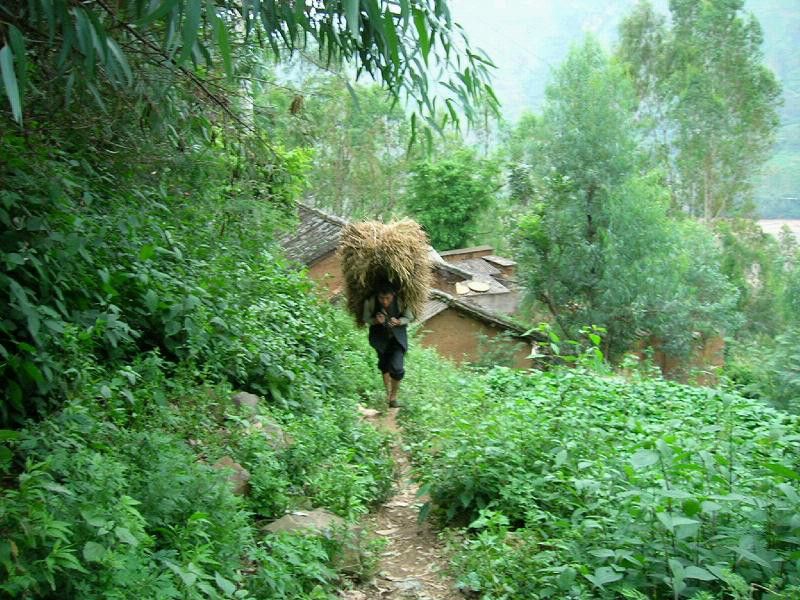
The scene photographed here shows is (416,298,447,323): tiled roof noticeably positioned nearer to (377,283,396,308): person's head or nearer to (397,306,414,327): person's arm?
(397,306,414,327): person's arm

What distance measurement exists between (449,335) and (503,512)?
14742 mm

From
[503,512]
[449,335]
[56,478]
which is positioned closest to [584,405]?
[503,512]

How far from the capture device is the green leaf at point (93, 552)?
3.11m

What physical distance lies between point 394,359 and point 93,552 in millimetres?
5367

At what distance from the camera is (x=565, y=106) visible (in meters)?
23.4

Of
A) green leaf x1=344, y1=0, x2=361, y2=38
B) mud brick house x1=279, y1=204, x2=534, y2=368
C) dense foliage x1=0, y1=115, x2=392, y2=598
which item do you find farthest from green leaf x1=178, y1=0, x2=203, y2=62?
mud brick house x1=279, y1=204, x2=534, y2=368

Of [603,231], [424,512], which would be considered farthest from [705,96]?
[424,512]

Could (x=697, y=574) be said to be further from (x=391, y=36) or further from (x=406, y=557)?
(x=391, y=36)

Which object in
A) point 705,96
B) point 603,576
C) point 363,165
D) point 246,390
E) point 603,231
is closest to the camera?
point 603,576

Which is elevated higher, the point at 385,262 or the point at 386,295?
the point at 385,262

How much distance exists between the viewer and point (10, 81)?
2443 mm

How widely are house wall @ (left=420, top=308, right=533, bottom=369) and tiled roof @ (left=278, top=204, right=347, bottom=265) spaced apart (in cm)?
327

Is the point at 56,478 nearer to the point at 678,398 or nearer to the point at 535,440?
the point at 535,440

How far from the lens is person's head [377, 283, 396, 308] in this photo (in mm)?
8445
